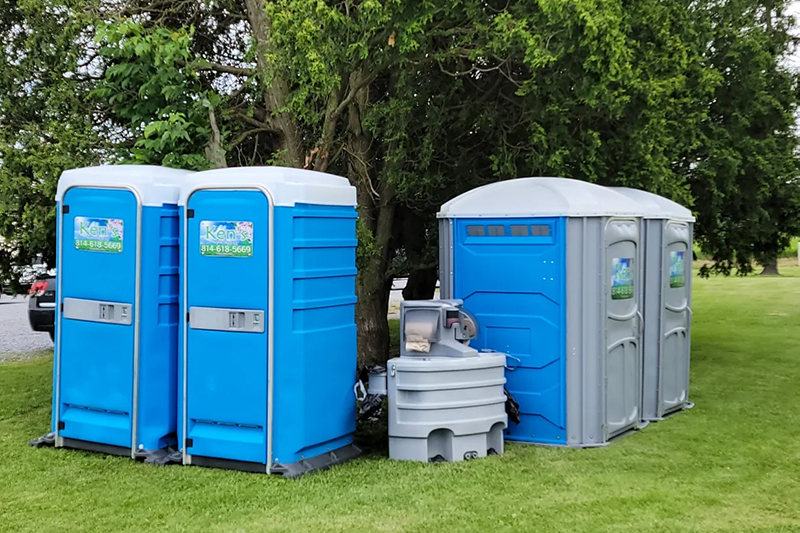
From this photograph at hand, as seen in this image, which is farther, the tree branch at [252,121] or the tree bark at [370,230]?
the tree bark at [370,230]

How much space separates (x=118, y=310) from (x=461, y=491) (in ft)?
9.36

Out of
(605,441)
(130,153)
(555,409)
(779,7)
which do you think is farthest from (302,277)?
(779,7)

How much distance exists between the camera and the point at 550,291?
6.86 meters

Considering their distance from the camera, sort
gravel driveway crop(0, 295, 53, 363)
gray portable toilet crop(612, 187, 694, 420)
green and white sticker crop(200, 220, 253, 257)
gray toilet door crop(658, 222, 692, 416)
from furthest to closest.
Answer: gravel driveway crop(0, 295, 53, 363) < gray toilet door crop(658, 222, 692, 416) < gray portable toilet crop(612, 187, 694, 420) < green and white sticker crop(200, 220, 253, 257)

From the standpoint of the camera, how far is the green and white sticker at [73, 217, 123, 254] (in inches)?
247

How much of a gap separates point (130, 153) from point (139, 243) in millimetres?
2803

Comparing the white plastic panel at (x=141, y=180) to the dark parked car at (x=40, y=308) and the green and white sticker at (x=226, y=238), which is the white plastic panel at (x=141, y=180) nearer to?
the green and white sticker at (x=226, y=238)

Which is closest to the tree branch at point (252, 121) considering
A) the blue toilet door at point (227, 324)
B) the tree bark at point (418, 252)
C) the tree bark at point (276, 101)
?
the tree bark at point (276, 101)

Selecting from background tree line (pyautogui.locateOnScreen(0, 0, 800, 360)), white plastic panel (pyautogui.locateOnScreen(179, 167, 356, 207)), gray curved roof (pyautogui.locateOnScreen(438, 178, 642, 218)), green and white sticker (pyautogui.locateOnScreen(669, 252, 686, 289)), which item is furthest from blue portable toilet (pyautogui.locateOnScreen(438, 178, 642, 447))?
white plastic panel (pyautogui.locateOnScreen(179, 167, 356, 207))

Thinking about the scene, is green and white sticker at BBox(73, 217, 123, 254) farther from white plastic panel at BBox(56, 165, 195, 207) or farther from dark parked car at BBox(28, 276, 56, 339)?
dark parked car at BBox(28, 276, 56, 339)

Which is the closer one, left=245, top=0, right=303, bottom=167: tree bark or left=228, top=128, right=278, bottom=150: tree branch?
left=245, top=0, right=303, bottom=167: tree bark

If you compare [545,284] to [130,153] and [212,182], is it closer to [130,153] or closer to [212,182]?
[212,182]

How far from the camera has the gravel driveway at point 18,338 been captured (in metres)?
14.1

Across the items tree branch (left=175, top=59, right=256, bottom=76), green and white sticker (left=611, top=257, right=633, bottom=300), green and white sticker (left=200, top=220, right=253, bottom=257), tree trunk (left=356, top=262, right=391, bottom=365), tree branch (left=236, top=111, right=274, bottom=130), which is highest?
tree branch (left=175, top=59, right=256, bottom=76)
